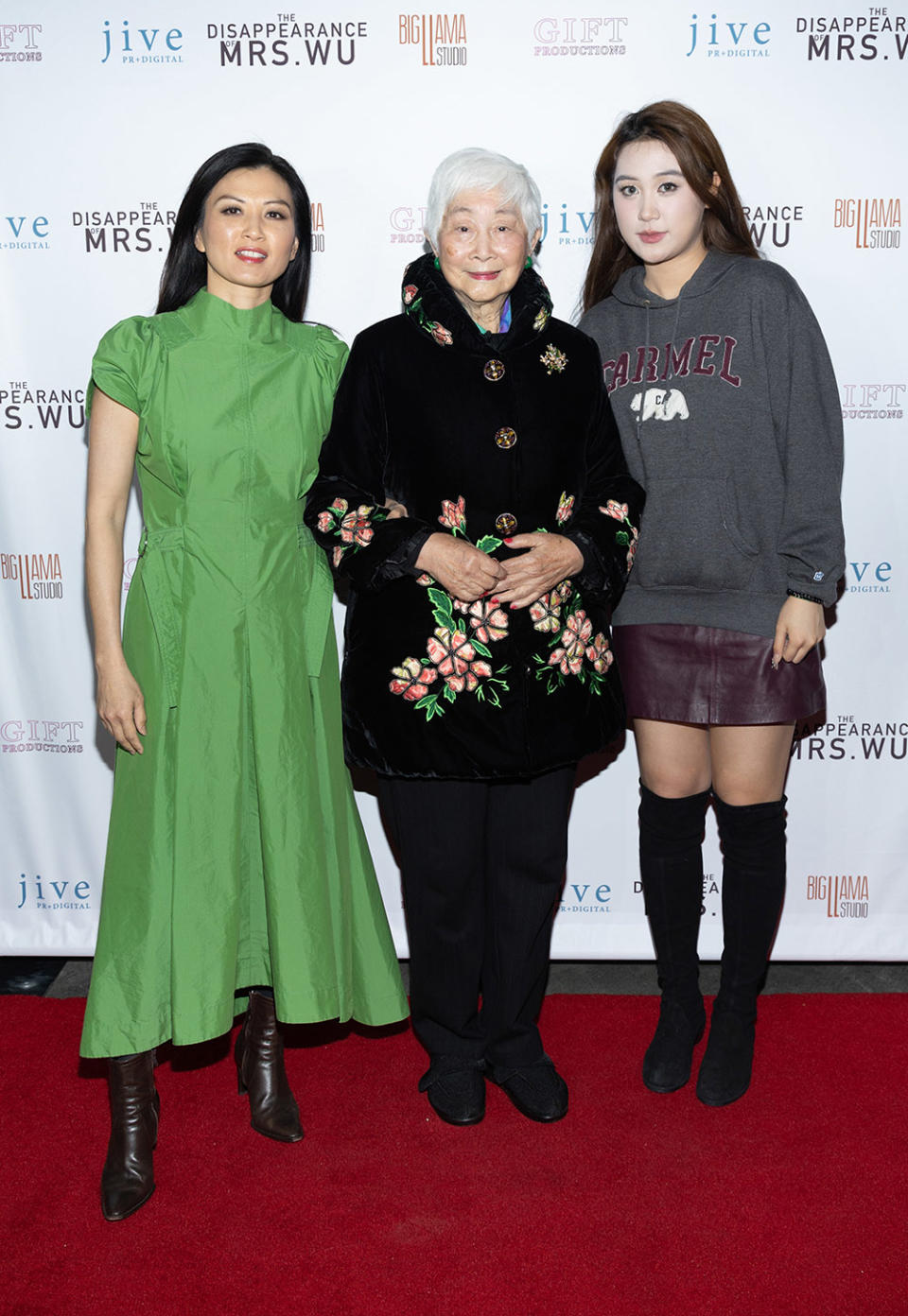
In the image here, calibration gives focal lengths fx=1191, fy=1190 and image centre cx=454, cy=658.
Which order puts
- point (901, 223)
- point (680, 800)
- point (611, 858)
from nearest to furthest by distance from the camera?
point (680, 800)
point (901, 223)
point (611, 858)

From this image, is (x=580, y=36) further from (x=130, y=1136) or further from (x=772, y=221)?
(x=130, y=1136)

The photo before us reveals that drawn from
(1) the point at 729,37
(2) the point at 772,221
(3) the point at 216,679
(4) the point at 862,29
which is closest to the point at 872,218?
(2) the point at 772,221

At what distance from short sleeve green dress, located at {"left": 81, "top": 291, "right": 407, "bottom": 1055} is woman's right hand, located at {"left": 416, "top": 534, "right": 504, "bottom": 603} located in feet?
0.79

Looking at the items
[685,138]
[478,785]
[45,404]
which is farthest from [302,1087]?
[685,138]

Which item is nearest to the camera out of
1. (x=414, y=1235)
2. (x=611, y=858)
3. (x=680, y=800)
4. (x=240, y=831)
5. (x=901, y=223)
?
(x=414, y=1235)

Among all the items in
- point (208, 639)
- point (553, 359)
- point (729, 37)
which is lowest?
point (208, 639)

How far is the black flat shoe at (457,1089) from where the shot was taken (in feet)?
7.15

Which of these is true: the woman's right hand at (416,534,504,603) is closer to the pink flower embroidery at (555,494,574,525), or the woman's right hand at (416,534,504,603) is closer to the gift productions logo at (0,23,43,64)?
the pink flower embroidery at (555,494,574,525)

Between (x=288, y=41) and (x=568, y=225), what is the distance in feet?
2.29

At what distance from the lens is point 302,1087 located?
7.63ft

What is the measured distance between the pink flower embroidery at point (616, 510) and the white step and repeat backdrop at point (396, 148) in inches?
30.2

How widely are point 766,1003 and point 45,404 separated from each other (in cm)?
209

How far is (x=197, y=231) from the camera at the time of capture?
2.01 m

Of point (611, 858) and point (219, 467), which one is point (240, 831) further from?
point (611, 858)
